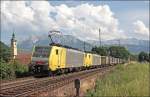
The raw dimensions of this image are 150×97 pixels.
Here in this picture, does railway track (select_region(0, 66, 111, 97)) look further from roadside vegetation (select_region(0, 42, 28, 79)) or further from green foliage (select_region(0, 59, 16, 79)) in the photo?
roadside vegetation (select_region(0, 42, 28, 79))

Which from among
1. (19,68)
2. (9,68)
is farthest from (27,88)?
(19,68)


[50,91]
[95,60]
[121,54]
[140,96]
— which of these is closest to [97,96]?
[140,96]

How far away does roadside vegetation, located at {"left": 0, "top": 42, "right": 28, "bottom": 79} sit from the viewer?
96.5 ft

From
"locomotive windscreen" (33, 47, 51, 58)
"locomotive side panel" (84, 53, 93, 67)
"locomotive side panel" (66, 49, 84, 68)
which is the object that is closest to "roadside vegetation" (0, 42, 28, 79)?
"locomotive windscreen" (33, 47, 51, 58)

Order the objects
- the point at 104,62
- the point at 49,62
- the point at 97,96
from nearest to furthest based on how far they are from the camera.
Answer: the point at 97,96 < the point at 49,62 < the point at 104,62

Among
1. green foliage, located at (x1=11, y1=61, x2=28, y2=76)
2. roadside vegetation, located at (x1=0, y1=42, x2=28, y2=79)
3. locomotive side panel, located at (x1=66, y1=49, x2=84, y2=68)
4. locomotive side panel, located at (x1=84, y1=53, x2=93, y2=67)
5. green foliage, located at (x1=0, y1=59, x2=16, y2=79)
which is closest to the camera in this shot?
green foliage, located at (x1=0, y1=59, x2=16, y2=79)

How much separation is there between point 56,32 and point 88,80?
28.4ft

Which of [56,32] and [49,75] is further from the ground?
[56,32]

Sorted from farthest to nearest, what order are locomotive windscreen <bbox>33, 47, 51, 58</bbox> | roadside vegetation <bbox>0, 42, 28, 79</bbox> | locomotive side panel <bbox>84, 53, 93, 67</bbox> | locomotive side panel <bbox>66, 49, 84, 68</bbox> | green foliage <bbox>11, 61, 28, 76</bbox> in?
1. locomotive side panel <bbox>84, 53, 93, 67</bbox>
2. locomotive side panel <bbox>66, 49, 84, 68</bbox>
3. green foliage <bbox>11, 61, 28, 76</bbox>
4. locomotive windscreen <bbox>33, 47, 51, 58</bbox>
5. roadside vegetation <bbox>0, 42, 28, 79</bbox>

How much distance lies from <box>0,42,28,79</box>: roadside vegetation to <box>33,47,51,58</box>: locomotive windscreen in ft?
7.00

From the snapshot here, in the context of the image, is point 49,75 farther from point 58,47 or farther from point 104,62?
point 104,62

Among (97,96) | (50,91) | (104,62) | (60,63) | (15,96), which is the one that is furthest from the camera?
(104,62)

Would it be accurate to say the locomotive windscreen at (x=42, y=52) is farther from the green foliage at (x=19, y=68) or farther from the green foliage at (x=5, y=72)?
the green foliage at (x=5, y=72)

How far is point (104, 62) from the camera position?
276ft
